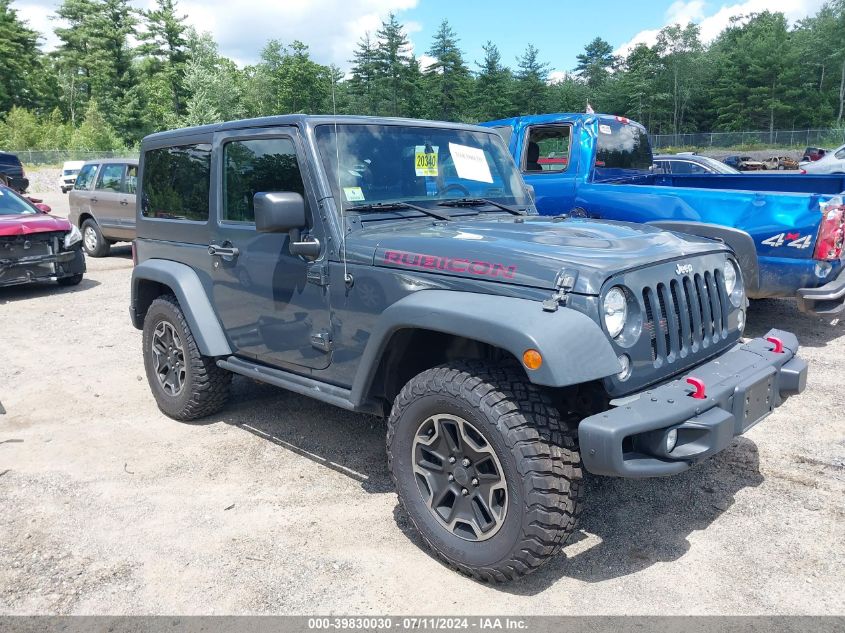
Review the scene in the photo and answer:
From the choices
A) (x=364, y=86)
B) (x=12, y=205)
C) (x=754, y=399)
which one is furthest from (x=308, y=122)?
(x=364, y=86)

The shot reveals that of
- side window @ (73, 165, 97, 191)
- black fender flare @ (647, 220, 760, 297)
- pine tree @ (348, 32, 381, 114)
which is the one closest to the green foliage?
pine tree @ (348, 32, 381, 114)

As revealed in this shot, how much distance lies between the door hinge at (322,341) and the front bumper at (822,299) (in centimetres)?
441

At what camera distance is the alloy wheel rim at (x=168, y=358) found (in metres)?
4.74

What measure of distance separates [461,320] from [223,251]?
6.63 feet

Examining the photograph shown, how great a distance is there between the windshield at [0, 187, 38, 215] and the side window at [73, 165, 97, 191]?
9.90 feet

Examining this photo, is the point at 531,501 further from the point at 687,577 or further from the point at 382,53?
the point at 382,53

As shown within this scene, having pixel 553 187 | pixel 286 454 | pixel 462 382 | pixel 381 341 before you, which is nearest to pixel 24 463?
pixel 286 454

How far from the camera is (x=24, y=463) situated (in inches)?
169

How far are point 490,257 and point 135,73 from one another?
63.8 metres

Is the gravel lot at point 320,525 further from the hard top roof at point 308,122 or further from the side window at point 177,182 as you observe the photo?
the hard top roof at point 308,122

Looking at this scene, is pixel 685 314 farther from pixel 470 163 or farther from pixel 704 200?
pixel 704 200

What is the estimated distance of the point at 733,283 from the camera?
353cm

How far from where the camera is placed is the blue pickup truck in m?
5.91

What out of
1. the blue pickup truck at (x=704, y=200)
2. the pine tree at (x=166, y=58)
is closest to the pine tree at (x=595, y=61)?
the pine tree at (x=166, y=58)
